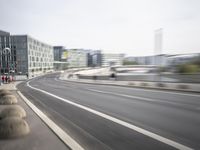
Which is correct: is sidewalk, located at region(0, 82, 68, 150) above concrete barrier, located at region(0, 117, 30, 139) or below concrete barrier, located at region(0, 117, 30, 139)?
below

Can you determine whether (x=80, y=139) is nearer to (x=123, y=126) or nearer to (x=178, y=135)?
(x=123, y=126)

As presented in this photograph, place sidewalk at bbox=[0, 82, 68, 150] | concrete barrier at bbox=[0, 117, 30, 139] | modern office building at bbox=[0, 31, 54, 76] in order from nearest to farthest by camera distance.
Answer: sidewalk at bbox=[0, 82, 68, 150] < concrete barrier at bbox=[0, 117, 30, 139] < modern office building at bbox=[0, 31, 54, 76]

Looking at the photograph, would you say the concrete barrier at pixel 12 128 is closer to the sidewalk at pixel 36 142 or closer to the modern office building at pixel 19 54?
the sidewalk at pixel 36 142

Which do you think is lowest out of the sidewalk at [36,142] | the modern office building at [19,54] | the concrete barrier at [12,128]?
the sidewalk at [36,142]

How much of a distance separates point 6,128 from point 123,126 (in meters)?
3.89

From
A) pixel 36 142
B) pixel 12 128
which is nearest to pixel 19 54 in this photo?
pixel 12 128

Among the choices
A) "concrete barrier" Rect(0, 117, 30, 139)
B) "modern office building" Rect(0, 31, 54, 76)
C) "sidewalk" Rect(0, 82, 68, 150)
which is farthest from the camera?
"modern office building" Rect(0, 31, 54, 76)

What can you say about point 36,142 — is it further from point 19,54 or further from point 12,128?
point 19,54

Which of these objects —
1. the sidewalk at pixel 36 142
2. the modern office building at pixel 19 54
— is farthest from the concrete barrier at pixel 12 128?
the modern office building at pixel 19 54

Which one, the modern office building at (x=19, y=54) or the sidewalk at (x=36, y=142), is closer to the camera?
the sidewalk at (x=36, y=142)

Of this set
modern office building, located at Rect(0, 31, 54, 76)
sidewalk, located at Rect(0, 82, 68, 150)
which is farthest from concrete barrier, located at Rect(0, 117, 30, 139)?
modern office building, located at Rect(0, 31, 54, 76)

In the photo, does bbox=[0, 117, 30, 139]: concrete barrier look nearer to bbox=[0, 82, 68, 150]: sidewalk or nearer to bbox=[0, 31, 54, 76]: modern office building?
bbox=[0, 82, 68, 150]: sidewalk

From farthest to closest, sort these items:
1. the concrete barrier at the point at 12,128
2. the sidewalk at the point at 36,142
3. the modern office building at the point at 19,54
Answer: the modern office building at the point at 19,54 → the concrete barrier at the point at 12,128 → the sidewalk at the point at 36,142

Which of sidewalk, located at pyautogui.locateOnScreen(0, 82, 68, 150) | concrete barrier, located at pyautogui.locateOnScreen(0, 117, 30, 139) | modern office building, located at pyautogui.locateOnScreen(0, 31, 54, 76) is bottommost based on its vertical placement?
sidewalk, located at pyautogui.locateOnScreen(0, 82, 68, 150)
